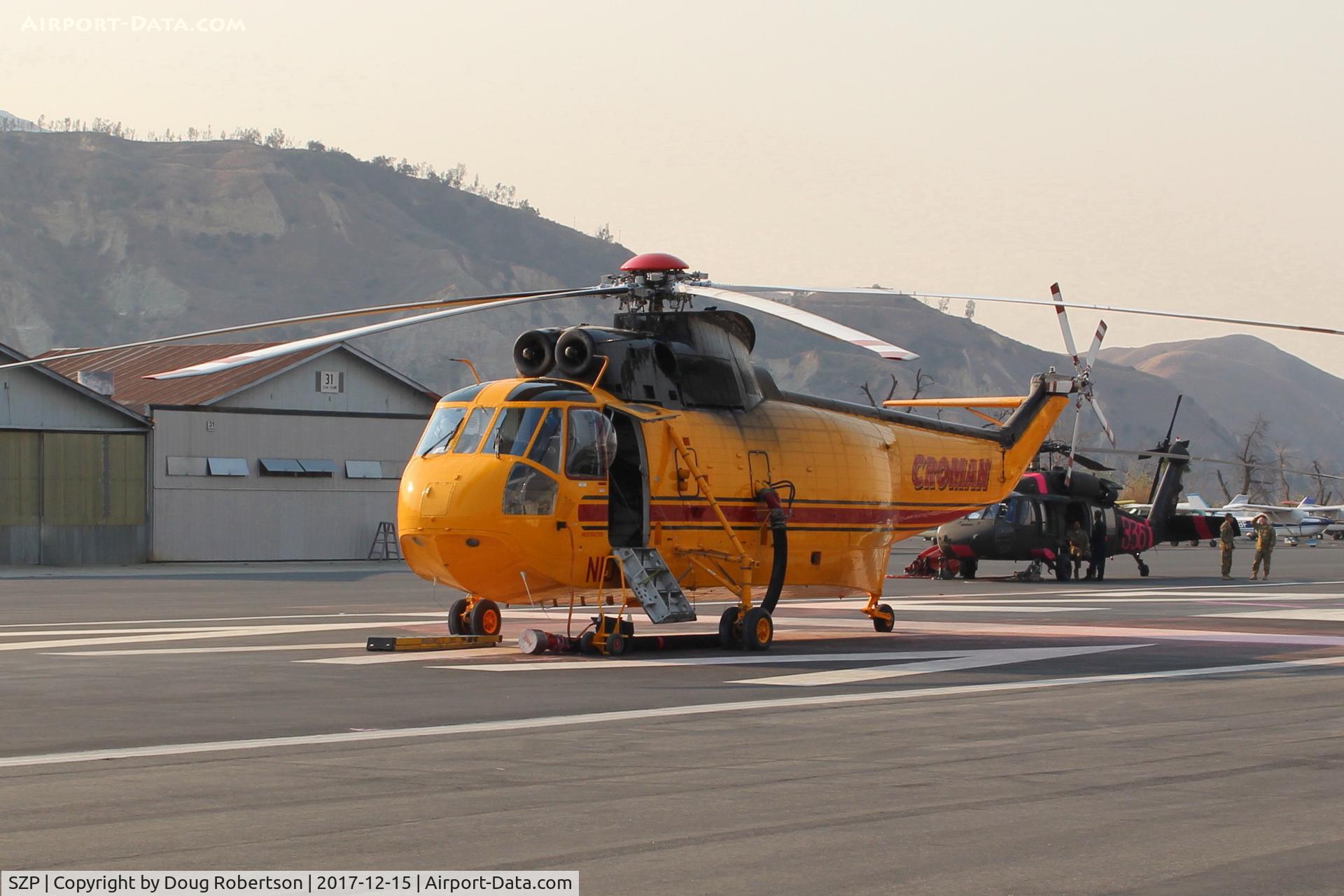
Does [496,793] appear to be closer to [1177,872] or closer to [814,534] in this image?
[1177,872]

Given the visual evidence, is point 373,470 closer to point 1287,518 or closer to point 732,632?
Answer: point 732,632

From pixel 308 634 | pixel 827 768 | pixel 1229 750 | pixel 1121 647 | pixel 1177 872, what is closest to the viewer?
pixel 1177 872

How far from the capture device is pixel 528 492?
54.9 feet

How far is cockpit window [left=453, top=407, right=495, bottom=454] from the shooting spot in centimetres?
1691

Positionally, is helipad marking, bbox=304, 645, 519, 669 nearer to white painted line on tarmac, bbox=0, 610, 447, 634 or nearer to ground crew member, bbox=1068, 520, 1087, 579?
white painted line on tarmac, bbox=0, 610, 447, 634

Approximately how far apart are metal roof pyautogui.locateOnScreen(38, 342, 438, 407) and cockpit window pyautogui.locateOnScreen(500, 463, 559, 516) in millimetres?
28813

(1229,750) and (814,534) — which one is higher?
(814,534)

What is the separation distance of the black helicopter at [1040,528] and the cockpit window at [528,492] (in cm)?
2273

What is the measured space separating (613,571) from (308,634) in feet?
17.1

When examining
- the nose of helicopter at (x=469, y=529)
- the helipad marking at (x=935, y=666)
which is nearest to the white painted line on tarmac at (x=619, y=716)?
the helipad marking at (x=935, y=666)

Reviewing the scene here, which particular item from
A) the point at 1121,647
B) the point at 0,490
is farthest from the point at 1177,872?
the point at 0,490

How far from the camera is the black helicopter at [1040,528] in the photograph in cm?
3916

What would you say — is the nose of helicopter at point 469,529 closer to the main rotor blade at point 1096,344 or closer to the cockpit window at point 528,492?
the cockpit window at point 528,492

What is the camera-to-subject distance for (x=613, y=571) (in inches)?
696
